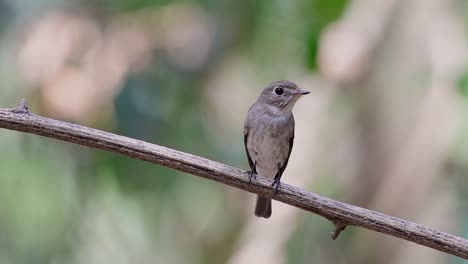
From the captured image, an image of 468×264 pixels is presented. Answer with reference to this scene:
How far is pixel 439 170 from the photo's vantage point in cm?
553

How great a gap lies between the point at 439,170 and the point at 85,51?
2.60 meters

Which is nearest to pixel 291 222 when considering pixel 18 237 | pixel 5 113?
pixel 18 237

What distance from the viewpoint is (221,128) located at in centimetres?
623

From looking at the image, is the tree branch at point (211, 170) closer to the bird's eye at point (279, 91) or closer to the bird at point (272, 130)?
the bird at point (272, 130)

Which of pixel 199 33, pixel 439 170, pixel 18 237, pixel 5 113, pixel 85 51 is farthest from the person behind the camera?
pixel 199 33

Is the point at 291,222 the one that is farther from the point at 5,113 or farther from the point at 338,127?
the point at 5,113

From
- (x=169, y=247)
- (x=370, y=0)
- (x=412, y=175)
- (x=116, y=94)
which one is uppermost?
(x=370, y=0)

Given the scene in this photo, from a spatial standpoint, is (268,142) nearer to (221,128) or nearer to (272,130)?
(272,130)

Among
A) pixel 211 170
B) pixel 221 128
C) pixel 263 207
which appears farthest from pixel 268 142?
pixel 211 170

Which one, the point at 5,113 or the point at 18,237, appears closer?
the point at 5,113

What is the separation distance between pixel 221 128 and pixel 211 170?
2.72 metres

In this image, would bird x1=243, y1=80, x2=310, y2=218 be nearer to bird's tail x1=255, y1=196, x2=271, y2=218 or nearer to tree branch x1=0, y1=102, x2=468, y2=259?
bird's tail x1=255, y1=196, x2=271, y2=218

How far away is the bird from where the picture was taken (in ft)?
17.1

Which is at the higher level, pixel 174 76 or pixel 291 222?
pixel 174 76
